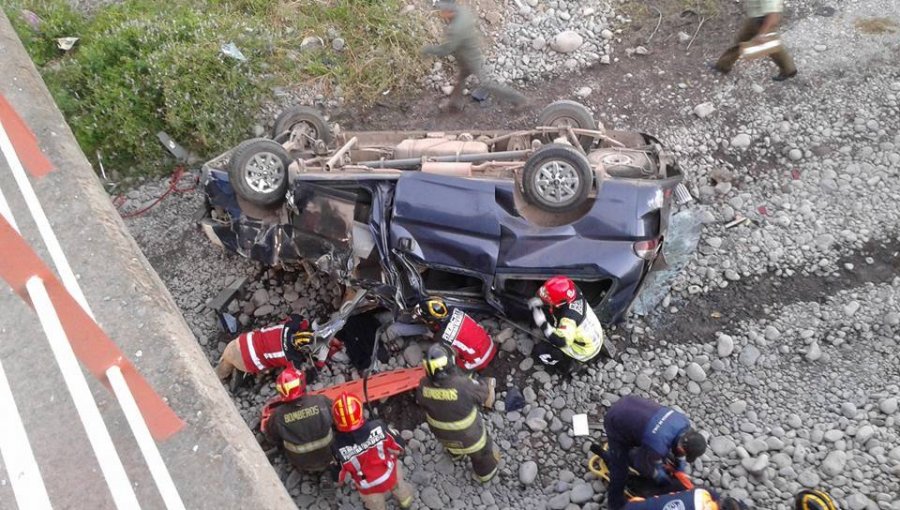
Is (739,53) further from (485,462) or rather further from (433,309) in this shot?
(485,462)

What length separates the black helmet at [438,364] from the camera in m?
4.92

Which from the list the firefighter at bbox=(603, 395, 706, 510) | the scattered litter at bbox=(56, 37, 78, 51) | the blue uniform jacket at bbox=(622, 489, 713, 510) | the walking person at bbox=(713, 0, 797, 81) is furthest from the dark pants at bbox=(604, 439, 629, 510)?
the scattered litter at bbox=(56, 37, 78, 51)

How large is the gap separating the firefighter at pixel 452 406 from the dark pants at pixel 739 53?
→ 15.8 ft

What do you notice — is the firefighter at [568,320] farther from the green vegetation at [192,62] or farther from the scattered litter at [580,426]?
the green vegetation at [192,62]

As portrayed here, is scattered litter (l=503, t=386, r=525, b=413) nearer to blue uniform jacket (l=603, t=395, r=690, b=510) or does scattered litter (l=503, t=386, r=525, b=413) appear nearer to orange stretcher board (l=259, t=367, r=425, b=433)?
orange stretcher board (l=259, t=367, r=425, b=433)

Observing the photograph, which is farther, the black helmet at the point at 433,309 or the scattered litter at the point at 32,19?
the scattered litter at the point at 32,19

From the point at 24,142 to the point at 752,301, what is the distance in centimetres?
610

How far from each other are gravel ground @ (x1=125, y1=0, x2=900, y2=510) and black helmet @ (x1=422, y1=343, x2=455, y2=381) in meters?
0.88

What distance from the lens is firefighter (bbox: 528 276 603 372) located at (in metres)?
5.27

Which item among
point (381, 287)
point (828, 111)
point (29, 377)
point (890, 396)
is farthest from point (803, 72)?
point (29, 377)

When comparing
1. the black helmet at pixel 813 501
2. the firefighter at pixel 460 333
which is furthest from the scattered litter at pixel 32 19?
the black helmet at pixel 813 501

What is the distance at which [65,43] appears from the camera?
8266 mm

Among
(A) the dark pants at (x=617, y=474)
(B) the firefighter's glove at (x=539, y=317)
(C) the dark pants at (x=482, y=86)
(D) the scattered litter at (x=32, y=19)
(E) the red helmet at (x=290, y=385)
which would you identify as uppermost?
(D) the scattered litter at (x=32, y=19)

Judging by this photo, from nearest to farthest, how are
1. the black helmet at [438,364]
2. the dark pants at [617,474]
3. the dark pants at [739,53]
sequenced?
the dark pants at [617,474] → the black helmet at [438,364] → the dark pants at [739,53]
